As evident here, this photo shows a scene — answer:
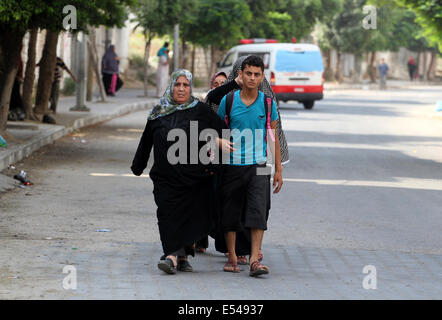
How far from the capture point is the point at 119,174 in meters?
13.9

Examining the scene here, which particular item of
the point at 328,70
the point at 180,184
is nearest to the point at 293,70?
the point at 180,184

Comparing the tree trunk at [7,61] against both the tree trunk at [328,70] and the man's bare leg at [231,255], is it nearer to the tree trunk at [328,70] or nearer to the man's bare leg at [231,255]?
the man's bare leg at [231,255]

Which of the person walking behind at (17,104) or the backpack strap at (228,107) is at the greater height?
the backpack strap at (228,107)

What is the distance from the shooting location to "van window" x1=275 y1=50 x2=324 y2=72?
31.4m

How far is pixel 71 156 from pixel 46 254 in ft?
27.1

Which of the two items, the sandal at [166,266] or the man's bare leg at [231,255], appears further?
the man's bare leg at [231,255]

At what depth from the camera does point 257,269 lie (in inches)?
284

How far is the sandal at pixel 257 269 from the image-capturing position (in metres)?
7.20

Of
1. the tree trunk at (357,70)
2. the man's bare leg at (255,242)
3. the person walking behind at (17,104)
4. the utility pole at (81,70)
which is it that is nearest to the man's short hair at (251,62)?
the man's bare leg at (255,242)

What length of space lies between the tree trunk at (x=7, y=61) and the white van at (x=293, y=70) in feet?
51.9

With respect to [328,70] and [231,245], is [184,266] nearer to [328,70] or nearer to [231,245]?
[231,245]
